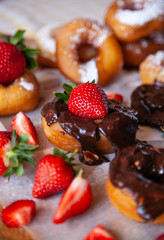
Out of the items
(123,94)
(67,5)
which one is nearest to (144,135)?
(123,94)

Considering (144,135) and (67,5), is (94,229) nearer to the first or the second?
(144,135)

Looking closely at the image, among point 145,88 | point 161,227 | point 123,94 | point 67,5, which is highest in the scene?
point 67,5

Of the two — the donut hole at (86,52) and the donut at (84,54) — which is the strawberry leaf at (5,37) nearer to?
the donut at (84,54)

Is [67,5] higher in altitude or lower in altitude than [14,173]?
higher

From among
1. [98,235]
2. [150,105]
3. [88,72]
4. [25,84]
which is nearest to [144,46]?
[88,72]

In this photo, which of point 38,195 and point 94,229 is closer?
point 94,229

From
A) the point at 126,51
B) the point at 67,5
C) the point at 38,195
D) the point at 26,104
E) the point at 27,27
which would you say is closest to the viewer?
the point at 38,195

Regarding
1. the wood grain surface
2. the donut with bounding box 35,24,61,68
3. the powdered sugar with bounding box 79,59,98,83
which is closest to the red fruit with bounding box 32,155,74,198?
the wood grain surface

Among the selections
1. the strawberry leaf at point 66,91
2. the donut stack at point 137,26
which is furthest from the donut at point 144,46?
the strawberry leaf at point 66,91
